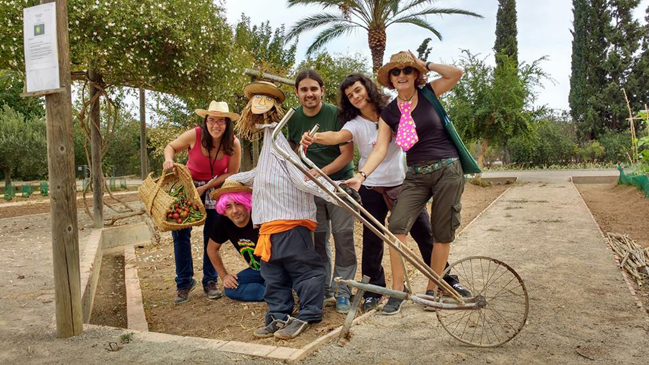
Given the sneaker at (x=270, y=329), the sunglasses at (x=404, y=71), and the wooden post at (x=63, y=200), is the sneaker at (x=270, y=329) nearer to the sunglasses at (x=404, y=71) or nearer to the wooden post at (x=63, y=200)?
the wooden post at (x=63, y=200)

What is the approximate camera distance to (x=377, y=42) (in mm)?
15070

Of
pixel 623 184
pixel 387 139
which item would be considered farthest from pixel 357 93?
pixel 623 184

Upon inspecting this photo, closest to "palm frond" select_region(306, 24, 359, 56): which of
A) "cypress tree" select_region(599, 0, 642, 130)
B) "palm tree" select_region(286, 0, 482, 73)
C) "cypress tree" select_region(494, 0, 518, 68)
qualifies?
"palm tree" select_region(286, 0, 482, 73)

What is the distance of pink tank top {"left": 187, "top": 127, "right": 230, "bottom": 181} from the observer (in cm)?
443

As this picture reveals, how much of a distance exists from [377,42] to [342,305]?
40.8 feet

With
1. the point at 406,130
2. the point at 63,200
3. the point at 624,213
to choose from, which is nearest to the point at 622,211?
the point at 624,213

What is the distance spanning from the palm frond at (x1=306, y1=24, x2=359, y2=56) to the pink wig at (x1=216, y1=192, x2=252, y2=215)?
12.5 m

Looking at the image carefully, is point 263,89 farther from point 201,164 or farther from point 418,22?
point 418,22

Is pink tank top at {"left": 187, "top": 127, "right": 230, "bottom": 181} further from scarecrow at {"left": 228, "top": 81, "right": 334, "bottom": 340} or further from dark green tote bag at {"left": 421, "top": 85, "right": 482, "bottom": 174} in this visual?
dark green tote bag at {"left": 421, "top": 85, "right": 482, "bottom": 174}

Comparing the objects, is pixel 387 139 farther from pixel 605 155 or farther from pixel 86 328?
pixel 605 155

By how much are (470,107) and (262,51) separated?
10460 mm

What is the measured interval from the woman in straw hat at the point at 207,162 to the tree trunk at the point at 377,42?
1109cm

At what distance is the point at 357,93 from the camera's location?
3.68 m

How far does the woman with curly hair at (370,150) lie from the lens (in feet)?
12.1
